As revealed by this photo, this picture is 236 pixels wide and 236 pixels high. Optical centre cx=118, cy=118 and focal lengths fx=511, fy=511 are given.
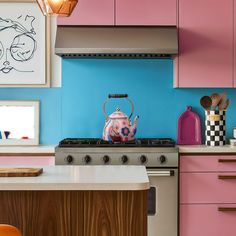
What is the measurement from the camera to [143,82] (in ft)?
14.6

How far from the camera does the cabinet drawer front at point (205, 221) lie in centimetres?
386

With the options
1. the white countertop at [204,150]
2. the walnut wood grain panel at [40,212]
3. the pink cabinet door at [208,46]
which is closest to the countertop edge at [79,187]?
the walnut wood grain panel at [40,212]

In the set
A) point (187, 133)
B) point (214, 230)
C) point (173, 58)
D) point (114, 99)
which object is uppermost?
point (173, 58)

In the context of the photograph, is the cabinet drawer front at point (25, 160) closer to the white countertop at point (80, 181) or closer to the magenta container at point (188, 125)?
the magenta container at point (188, 125)

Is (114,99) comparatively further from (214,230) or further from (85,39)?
(214,230)

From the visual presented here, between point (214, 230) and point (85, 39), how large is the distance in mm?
1782

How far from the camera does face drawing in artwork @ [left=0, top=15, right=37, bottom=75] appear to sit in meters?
4.38

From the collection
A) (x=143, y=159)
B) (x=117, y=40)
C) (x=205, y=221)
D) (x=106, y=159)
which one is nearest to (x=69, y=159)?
(x=106, y=159)

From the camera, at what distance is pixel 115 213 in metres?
2.33

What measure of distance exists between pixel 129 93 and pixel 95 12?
77cm

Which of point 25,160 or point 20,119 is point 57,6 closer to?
point 25,160

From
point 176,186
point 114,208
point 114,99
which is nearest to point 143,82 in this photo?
point 114,99

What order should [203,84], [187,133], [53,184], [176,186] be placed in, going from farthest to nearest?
[187,133] < [203,84] < [176,186] < [53,184]

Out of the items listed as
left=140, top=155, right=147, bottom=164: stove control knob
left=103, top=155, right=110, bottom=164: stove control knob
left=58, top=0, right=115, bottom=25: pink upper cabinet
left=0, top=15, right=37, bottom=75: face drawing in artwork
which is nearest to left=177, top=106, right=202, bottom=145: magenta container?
left=140, top=155, right=147, bottom=164: stove control knob
